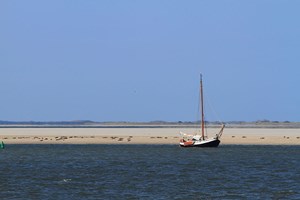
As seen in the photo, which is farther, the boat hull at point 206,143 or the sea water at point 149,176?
the boat hull at point 206,143

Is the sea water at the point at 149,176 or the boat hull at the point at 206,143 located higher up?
the boat hull at the point at 206,143

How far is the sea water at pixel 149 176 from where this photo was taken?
151 ft

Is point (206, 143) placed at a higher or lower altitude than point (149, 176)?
higher

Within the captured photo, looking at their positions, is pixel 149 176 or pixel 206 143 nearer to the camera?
pixel 149 176

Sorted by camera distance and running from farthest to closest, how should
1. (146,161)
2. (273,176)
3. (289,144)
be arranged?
1. (289,144)
2. (146,161)
3. (273,176)

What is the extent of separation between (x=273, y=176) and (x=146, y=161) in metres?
18.7

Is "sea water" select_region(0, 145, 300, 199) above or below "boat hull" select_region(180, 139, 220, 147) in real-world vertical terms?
below

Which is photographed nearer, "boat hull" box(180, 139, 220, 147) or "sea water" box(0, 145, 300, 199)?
"sea water" box(0, 145, 300, 199)

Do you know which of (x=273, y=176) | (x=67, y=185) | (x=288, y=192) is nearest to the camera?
(x=288, y=192)

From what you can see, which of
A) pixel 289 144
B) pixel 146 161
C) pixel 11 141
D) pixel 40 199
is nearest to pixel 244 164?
pixel 146 161

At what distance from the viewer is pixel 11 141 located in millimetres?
120188

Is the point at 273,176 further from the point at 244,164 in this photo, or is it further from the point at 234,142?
the point at 234,142

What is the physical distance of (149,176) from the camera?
5719 cm

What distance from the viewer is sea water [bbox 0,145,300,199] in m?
46.1
